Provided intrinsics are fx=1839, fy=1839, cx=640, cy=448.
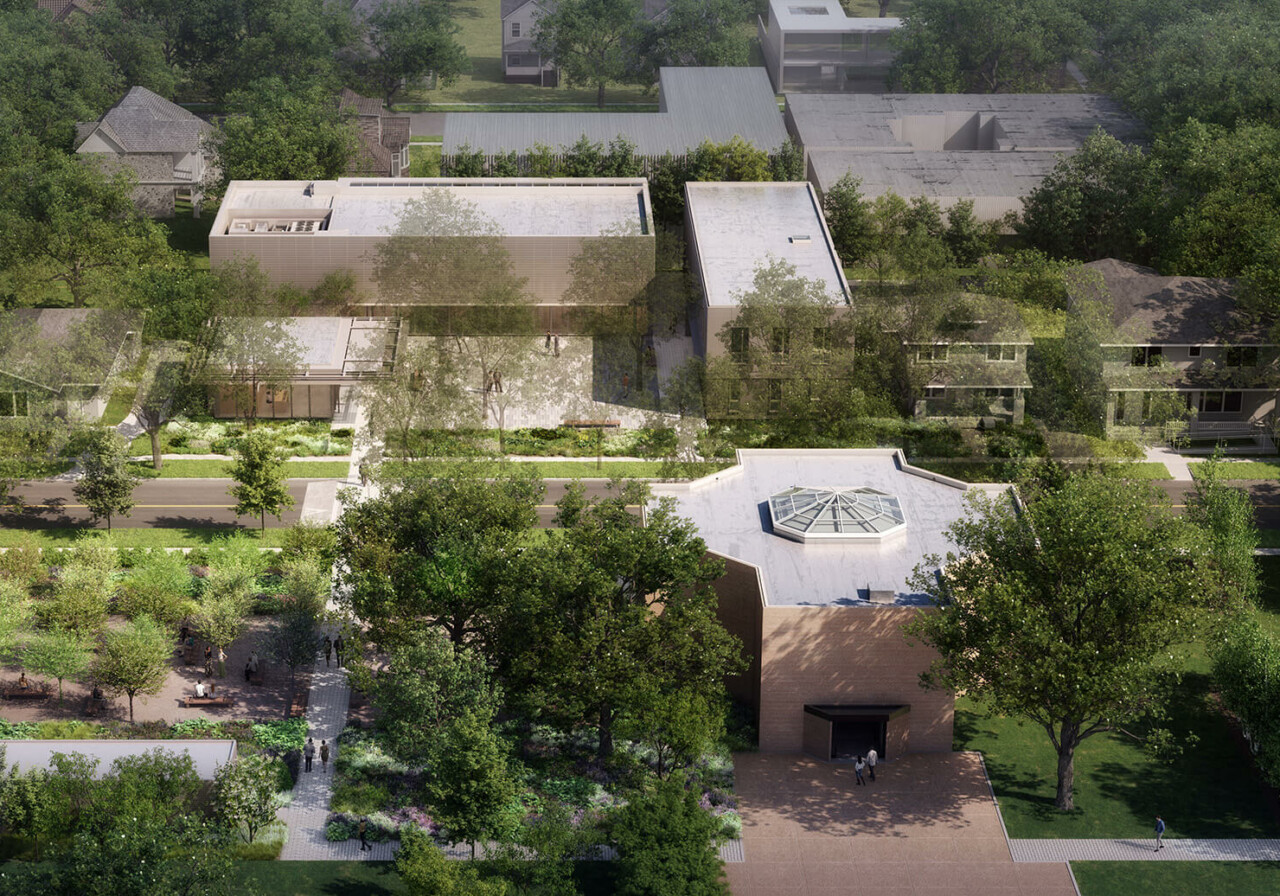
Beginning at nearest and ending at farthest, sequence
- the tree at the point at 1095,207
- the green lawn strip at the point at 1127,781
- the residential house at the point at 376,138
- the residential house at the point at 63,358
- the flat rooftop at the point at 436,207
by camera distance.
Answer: the green lawn strip at the point at 1127,781
the residential house at the point at 63,358
the flat rooftop at the point at 436,207
the tree at the point at 1095,207
the residential house at the point at 376,138

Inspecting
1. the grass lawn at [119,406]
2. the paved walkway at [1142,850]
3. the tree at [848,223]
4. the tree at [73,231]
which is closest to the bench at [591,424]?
the tree at [848,223]

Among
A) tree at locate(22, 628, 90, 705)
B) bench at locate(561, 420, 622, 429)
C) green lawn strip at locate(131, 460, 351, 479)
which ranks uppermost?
tree at locate(22, 628, 90, 705)

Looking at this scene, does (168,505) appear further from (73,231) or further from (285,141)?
(285,141)

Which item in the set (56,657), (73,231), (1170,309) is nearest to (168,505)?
(56,657)

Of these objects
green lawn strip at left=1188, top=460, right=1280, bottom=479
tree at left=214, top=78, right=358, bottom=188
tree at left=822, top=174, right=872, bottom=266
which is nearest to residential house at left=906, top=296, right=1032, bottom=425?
green lawn strip at left=1188, top=460, right=1280, bottom=479

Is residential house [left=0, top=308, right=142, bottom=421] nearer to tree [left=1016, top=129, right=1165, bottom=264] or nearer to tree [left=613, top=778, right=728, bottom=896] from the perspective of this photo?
tree [left=613, top=778, right=728, bottom=896]

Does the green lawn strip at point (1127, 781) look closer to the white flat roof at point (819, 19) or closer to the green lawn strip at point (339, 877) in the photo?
the green lawn strip at point (339, 877)
